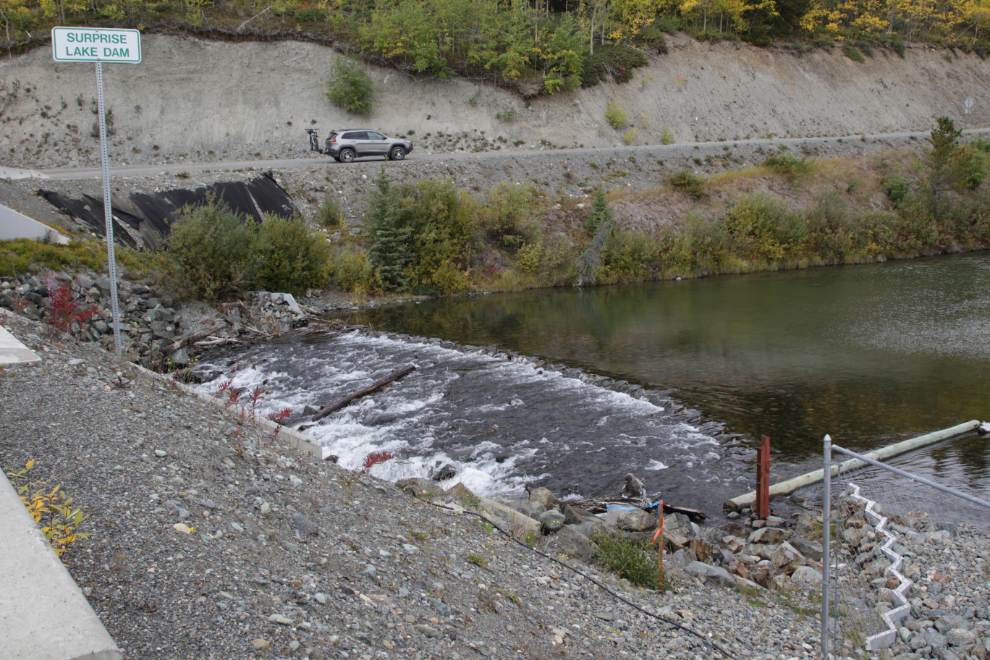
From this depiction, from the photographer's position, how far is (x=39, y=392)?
7762 millimetres

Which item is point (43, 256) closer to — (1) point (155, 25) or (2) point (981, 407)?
(2) point (981, 407)

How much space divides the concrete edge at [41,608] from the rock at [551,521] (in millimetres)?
5787

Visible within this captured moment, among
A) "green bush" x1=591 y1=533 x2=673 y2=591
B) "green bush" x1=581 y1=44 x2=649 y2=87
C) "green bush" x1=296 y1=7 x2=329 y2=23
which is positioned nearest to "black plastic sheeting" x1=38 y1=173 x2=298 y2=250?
"green bush" x1=591 y1=533 x2=673 y2=591

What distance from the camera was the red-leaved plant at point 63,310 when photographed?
603 inches

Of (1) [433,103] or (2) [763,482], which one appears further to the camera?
(1) [433,103]

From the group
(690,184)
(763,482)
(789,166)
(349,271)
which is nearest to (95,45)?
(763,482)

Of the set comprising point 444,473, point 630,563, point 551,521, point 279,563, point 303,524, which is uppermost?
point 279,563

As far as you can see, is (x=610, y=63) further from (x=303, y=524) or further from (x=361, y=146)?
(x=303, y=524)

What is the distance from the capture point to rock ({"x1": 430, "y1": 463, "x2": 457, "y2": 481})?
12098 mm

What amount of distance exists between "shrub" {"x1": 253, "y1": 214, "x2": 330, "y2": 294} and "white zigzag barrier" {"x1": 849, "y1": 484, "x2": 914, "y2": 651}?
2367 cm

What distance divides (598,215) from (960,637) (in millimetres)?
32328

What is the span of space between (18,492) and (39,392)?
2734 millimetres

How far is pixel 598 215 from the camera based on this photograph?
37531mm

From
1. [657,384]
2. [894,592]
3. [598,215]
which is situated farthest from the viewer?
[598,215]
